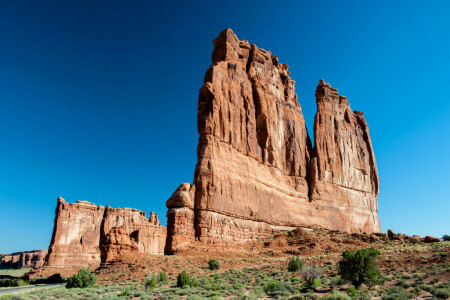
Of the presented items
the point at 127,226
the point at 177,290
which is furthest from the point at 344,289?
the point at 127,226

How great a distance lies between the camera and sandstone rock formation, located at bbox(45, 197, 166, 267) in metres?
52.3

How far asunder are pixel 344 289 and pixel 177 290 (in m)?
8.97

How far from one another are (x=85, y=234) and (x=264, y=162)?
35.0 m

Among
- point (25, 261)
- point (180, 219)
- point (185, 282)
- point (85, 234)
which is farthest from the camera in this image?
point (25, 261)

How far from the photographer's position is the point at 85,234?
5650 centimetres

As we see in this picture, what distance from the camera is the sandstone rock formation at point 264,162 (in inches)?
1292

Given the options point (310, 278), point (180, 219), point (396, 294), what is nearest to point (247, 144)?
point (180, 219)

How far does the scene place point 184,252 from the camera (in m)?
28.4

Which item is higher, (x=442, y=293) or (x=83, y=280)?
(x=442, y=293)

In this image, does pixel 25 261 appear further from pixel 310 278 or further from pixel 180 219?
pixel 310 278

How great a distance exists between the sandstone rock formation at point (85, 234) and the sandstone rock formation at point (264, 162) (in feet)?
76.4

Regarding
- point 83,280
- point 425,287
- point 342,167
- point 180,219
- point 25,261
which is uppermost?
point 342,167

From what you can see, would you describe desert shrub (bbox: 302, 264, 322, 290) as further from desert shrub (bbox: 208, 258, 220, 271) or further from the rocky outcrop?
the rocky outcrop

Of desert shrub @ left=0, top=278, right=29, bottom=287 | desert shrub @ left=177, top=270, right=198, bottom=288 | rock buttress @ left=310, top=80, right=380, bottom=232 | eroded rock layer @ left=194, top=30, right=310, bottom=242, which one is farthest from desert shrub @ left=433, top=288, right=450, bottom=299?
rock buttress @ left=310, top=80, right=380, bottom=232
